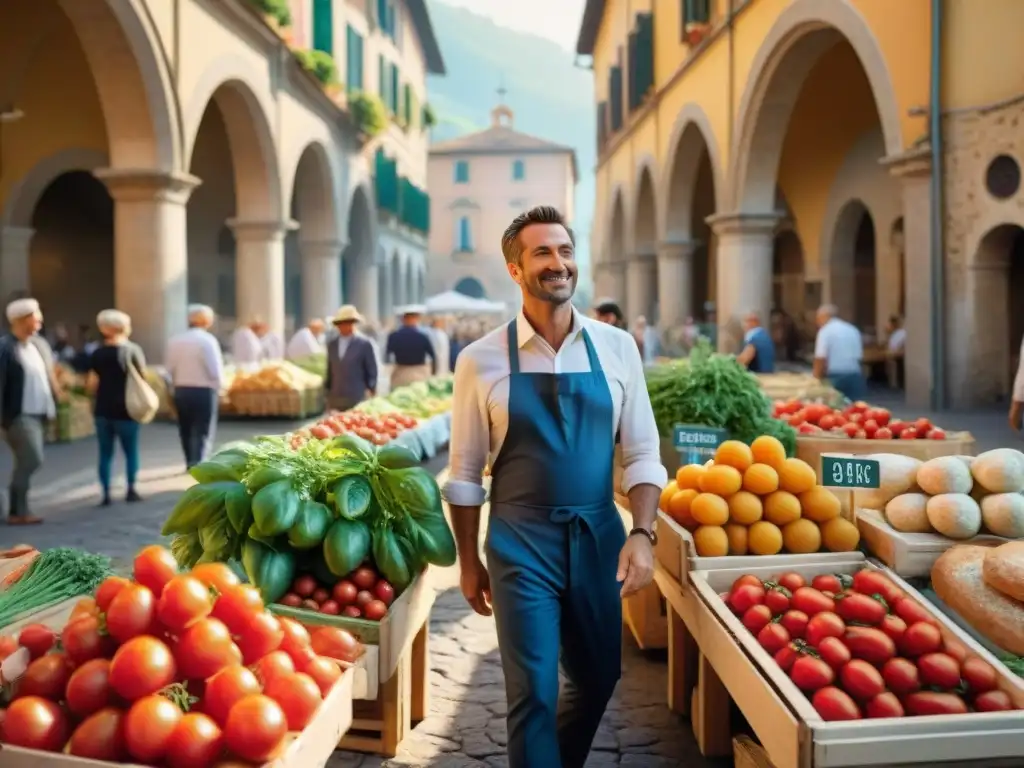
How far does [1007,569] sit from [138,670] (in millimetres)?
2485

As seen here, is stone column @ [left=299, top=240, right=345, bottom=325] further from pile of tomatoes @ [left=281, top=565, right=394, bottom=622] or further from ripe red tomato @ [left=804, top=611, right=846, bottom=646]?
ripe red tomato @ [left=804, top=611, right=846, bottom=646]

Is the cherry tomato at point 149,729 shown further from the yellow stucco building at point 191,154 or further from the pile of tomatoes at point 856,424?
the yellow stucco building at point 191,154

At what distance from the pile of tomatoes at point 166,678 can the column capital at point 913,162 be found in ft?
31.8

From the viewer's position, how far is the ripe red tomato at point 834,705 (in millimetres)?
2379

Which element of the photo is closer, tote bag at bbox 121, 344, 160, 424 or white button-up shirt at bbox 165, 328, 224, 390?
tote bag at bbox 121, 344, 160, 424

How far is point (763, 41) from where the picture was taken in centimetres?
1363

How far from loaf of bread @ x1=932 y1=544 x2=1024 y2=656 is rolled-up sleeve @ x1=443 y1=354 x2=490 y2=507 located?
1.61 metres

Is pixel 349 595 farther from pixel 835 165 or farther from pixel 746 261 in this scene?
pixel 835 165

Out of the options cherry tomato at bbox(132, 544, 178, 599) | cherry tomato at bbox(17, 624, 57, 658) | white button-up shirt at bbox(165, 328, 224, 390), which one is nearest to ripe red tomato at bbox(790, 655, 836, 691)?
cherry tomato at bbox(132, 544, 178, 599)

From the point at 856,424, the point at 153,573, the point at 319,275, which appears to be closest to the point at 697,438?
the point at 856,424

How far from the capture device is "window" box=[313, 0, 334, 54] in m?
20.2

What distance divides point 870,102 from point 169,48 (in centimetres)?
1174

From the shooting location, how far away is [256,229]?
16375mm

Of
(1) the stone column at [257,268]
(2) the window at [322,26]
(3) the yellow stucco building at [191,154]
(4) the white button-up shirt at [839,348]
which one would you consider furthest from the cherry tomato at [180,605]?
(2) the window at [322,26]
